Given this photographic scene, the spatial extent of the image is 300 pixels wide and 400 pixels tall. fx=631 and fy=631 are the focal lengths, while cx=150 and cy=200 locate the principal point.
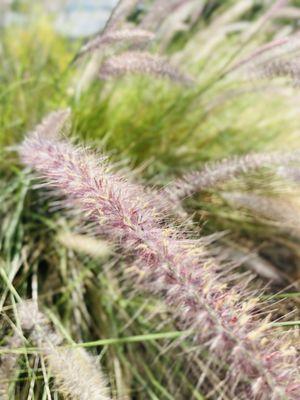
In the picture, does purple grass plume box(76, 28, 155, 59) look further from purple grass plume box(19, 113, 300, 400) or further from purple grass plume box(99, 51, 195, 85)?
purple grass plume box(19, 113, 300, 400)

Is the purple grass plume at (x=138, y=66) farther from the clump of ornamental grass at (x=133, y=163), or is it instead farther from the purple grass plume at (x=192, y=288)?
the purple grass plume at (x=192, y=288)

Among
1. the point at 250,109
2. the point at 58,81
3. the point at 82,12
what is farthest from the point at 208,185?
the point at 82,12

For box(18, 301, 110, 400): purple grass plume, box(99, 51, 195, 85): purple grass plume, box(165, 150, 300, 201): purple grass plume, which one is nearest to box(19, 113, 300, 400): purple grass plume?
box(18, 301, 110, 400): purple grass plume

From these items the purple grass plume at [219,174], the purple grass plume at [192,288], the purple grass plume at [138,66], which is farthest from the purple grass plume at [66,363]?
the purple grass plume at [138,66]

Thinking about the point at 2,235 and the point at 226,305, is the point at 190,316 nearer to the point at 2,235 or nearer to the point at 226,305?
the point at 226,305

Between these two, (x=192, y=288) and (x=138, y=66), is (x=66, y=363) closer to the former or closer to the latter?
(x=192, y=288)

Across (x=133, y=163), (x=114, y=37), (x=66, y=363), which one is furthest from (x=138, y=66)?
(x=66, y=363)

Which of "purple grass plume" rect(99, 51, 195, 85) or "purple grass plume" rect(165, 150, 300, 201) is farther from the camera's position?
"purple grass plume" rect(99, 51, 195, 85)

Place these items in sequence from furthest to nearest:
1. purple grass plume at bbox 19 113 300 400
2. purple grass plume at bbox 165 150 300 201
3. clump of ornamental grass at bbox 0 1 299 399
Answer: clump of ornamental grass at bbox 0 1 299 399 < purple grass plume at bbox 165 150 300 201 < purple grass plume at bbox 19 113 300 400
